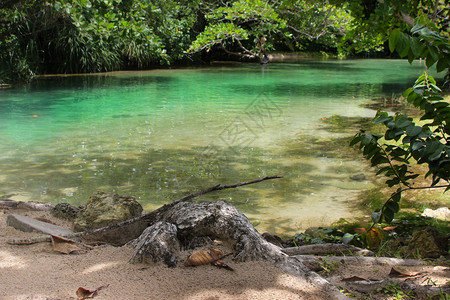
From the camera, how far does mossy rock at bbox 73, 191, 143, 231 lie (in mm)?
3271

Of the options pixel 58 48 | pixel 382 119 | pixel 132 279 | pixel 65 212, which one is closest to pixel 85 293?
pixel 132 279

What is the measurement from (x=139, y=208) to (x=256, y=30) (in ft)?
59.0

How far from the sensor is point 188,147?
806 cm

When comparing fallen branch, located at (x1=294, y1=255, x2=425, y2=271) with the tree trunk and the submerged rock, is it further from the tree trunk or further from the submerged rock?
the submerged rock

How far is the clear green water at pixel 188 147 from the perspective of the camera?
18.3 ft

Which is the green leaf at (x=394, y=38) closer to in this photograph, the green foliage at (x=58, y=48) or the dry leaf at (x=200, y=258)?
the dry leaf at (x=200, y=258)

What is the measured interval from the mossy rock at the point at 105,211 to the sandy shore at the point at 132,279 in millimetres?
658

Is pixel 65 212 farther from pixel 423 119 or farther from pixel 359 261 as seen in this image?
pixel 423 119

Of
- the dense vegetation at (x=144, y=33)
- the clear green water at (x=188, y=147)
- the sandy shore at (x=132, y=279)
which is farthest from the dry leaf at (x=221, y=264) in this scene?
the dense vegetation at (x=144, y=33)

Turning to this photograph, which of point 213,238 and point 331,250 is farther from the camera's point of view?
point 331,250

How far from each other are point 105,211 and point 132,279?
4.02 ft

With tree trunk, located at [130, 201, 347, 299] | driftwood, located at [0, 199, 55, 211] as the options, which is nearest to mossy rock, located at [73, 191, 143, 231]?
tree trunk, located at [130, 201, 347, 299]

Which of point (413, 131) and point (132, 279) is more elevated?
point (413, 131)

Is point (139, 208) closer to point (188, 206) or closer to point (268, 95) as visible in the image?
point (188, 206)
